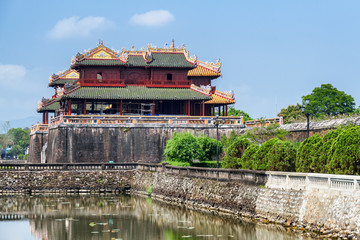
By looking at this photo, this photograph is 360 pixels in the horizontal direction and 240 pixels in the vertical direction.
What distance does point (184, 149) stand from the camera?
170 feet

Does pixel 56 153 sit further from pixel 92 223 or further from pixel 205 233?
pixel 205 233

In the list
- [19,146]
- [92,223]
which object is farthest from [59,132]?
[19,146]

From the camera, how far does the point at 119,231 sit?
30312 millimetres

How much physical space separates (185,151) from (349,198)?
2718 centimetres

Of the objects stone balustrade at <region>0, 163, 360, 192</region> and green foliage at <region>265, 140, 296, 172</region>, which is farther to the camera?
A: green foliage at <region>265, 140, 296, 172</region>

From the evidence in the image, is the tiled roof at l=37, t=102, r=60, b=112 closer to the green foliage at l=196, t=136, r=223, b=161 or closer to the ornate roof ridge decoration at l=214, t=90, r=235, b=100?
the ornate roof ridge decoration at l=214, t=90, r=235, b=100

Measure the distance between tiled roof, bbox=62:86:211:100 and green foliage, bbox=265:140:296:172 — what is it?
27891 mm

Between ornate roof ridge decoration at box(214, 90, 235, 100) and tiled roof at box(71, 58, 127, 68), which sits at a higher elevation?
tiled roof at box(71, 58, 127, 68)

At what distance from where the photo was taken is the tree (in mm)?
79938

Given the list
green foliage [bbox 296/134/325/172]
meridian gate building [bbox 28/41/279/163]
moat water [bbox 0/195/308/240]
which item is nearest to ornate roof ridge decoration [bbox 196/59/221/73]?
meridian gate building [bbox 28/41/279/163]

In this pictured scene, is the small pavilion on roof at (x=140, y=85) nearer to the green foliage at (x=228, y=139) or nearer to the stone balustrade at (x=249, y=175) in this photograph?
the green foliage at (x=228, y=139)

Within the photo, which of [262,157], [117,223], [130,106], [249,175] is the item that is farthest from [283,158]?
[130,106]

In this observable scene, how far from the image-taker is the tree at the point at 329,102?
79.9 meters

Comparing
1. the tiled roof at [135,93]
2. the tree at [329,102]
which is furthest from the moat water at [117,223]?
the tree at [329,102]
